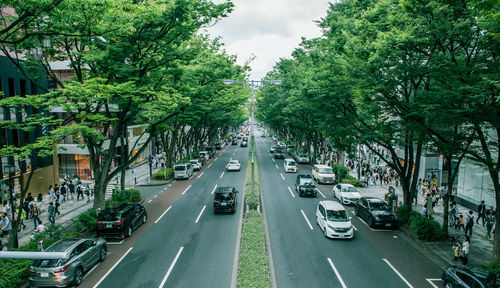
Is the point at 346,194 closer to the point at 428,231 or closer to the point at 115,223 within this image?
the point at 428,231

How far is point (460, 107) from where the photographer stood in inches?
463

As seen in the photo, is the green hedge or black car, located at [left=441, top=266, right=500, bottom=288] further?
the green hedge

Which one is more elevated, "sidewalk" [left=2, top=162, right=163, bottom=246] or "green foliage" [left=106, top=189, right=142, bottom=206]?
"green foliage" [left=106, top=189, right=142, bottom=206]

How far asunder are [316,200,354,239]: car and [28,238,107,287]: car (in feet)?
38.4

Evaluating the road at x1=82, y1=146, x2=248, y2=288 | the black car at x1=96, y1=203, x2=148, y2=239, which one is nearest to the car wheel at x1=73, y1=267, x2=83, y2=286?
the road at x1=82, y1=146, x2=248, y2=288

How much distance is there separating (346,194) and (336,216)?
7.24 metres

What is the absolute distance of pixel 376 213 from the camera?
18250 millimetres

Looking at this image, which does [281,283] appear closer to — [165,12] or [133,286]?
[133,286]

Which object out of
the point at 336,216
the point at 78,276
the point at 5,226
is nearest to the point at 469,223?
the point at 336,216

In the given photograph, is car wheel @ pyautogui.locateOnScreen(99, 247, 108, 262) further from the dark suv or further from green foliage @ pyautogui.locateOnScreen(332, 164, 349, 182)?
green foliage @ pyautogui.locateOnScreen(332, 164, 349, 182)

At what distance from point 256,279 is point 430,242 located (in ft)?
34.8

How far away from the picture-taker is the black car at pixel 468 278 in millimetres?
9555

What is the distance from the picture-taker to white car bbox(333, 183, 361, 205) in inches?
907

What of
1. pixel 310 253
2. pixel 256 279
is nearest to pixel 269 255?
pixel 310 253
